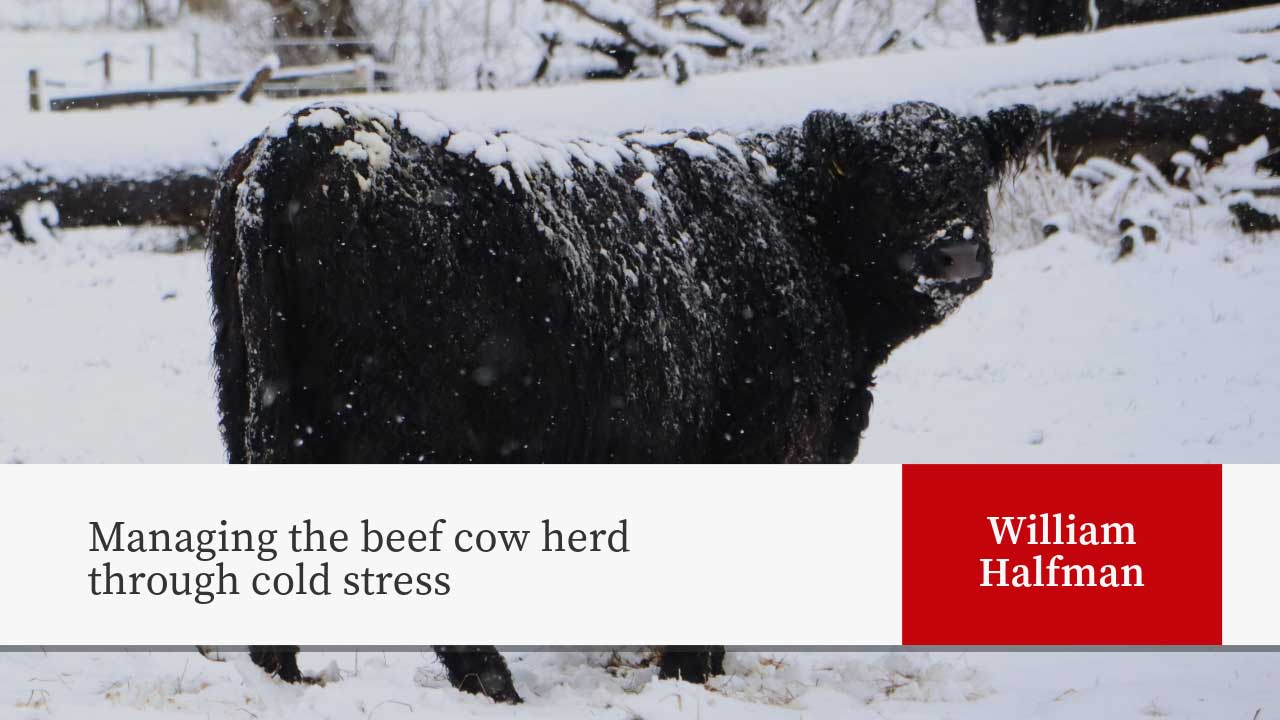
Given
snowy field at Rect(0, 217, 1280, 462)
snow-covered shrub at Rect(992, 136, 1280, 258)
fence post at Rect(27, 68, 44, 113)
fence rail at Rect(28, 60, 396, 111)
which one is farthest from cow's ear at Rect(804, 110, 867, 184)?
fence post at Rect(27, 68, 44, 113)

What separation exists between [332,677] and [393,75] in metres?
15.6

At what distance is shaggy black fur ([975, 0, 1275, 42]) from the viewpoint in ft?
33.3

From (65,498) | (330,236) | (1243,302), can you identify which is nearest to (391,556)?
(330,236)

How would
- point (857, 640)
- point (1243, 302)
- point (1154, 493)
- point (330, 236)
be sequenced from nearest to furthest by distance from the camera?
1. point (330, 236)
2. point (857, 640)
3. point (1154, 493)
4. point (1243, 302)

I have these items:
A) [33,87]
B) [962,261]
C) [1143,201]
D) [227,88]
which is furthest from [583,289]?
[33,87]

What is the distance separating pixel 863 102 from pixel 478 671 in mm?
5923

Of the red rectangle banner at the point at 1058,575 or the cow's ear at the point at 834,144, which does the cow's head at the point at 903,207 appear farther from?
the red rectangle banner at the point at 1058,575

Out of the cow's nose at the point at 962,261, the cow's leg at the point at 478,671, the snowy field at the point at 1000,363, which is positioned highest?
the cow's nose at the point at 962,261

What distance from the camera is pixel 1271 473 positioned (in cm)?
390

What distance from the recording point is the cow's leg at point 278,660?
250 centimetres

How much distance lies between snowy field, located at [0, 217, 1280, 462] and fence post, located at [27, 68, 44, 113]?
620 cm

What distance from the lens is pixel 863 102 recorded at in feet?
24.6

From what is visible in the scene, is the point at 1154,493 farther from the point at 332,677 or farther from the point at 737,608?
the point at 332,677

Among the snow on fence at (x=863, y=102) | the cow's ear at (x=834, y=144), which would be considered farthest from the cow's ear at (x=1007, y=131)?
the snow on fence at (x=863, y=102)
